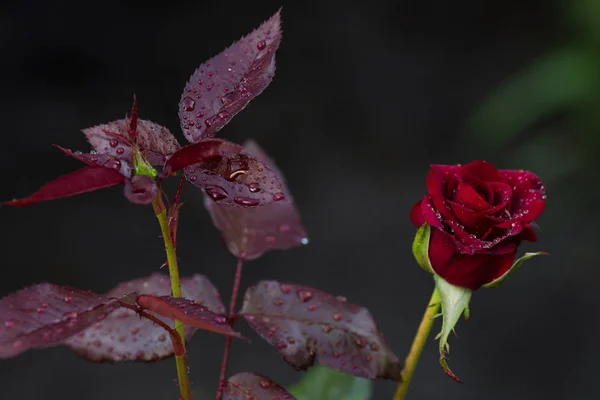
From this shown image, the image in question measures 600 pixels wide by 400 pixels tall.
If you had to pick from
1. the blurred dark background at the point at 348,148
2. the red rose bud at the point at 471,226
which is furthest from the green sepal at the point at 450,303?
the blurred dark background at the point at 348,148

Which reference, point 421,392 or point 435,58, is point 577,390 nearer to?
point 421,392

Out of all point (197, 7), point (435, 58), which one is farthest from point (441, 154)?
point (197, 7)

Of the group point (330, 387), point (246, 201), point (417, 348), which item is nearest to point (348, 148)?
point (330, 387)

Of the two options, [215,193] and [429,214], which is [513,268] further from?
[215,193]

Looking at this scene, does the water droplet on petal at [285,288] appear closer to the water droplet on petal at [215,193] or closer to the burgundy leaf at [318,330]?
the burgundy leaf at [318,330]

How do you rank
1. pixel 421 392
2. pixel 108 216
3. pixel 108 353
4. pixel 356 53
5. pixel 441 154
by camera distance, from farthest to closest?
pixel 356 53
pixel 441 154
pixel 108 216
pixel 421 392
pixel 108 353

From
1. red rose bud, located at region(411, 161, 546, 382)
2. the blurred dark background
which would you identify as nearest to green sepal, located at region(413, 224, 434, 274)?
red rose bud, located at region(411, 161, 546, 382)
